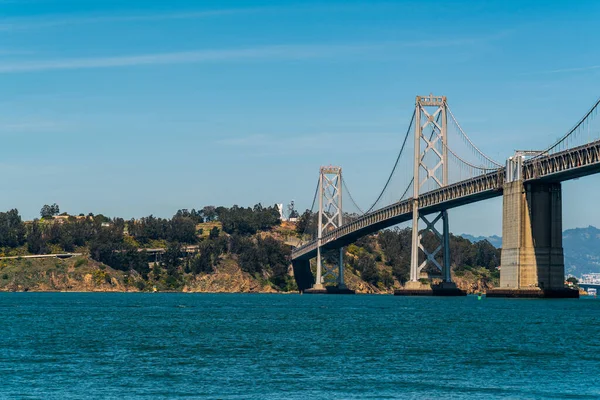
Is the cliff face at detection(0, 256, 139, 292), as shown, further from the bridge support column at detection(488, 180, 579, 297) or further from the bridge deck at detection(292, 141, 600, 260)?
the bridge support column at detection(488, 180, 579, 297)

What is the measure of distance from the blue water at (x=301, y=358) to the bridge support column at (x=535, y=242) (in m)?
24.1

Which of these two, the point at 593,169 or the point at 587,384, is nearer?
the point at 587,384

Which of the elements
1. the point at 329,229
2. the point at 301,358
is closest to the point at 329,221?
the point at 329,229

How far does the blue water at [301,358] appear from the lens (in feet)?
105

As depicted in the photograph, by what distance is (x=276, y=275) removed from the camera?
188625 millimetres

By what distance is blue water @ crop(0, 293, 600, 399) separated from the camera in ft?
105

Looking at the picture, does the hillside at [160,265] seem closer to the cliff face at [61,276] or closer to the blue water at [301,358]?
the cliff face at [61,276]

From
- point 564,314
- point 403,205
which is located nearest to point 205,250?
point 403,205

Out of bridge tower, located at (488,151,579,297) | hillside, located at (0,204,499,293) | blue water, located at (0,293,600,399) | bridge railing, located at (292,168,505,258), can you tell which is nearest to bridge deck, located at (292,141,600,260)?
bridge railing, located at (292,168,505,258)

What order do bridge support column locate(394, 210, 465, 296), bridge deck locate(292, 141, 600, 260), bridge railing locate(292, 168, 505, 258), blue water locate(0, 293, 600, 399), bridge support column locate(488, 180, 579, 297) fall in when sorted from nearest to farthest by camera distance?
blue water locate(0, 293, 600, 399), bridge deck locate(292, 141, 600, 260), bridge support column locate(488, 180, 579, 297), bridge railing locate(292, 168, 505, 258), bridge support column locate(394, 210, 465, 296)

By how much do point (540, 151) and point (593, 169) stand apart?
11866mm

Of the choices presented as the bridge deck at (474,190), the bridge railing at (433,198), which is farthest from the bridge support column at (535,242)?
the bridge railing at (433,198)

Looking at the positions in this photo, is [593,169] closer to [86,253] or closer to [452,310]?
[452,310]

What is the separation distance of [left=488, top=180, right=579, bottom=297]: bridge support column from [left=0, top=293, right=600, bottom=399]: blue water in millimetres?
24073
